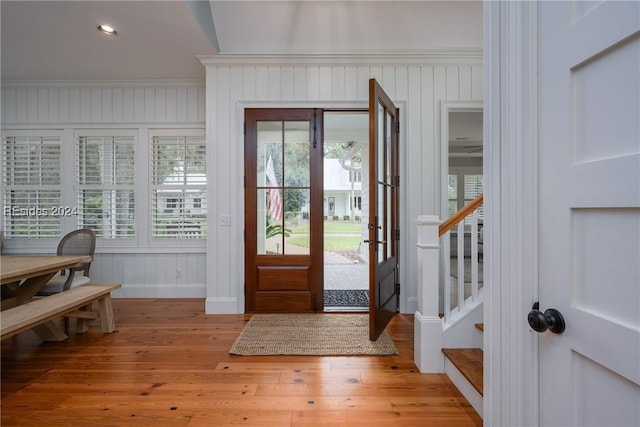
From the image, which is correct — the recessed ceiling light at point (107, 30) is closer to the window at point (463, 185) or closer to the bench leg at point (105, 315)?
the bench leg at point (105, 315)

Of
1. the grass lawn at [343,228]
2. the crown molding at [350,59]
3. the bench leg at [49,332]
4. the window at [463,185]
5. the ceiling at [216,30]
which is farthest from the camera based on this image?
the grass lawn at [343,228]

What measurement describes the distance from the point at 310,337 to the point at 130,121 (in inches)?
138

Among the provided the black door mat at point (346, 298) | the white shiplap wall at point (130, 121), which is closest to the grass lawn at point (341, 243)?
the black door mat at point (346, 298)

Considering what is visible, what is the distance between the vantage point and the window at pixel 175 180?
3.71 metres

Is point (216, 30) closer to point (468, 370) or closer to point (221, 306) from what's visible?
point (221, 306)

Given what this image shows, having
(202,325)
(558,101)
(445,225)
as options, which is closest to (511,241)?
(558,101)

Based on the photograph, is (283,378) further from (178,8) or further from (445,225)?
(178,8)

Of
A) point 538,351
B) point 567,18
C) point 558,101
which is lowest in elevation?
point 538,351

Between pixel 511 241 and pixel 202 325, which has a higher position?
pixel 511 241

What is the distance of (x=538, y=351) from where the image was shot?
841 millimetres

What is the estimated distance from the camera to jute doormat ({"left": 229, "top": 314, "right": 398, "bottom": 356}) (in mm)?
2266

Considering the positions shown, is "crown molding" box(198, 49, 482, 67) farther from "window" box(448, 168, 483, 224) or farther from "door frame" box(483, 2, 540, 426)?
"window" box(448, 168, 483, 224)

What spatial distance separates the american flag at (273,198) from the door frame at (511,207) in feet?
7.92

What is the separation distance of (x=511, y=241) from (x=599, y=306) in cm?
26
